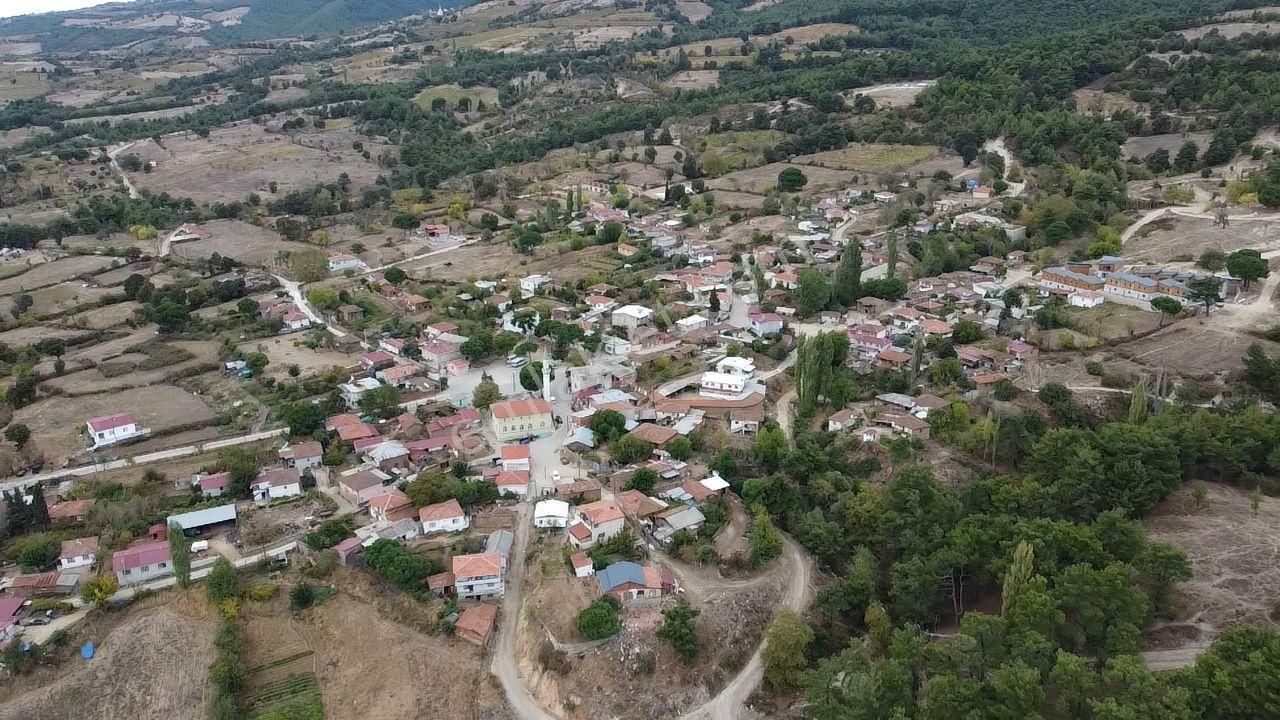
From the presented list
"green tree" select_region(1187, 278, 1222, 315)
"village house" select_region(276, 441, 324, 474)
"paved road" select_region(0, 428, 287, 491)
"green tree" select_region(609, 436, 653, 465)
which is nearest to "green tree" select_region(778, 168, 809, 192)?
"green tree" select_region(1187, 278, 1222, 315)


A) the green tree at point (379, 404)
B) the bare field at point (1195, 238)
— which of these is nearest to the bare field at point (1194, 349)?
the bare field at point (1195, 238)

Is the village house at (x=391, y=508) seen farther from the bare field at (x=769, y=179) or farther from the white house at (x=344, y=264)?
the bare field at (x=769, y=179)

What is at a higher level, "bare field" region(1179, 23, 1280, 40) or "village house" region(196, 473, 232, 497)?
"bare field" region(1179, 23, 1280, 40)

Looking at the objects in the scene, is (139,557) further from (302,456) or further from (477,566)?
(477,566)

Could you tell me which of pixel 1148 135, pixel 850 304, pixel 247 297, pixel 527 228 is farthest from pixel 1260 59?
pixel 247 297

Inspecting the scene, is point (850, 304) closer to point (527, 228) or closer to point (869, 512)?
point (869, 512)

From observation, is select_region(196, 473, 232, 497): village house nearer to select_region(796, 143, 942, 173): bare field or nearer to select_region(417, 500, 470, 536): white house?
select_region(417, 500, 470, 536): white house

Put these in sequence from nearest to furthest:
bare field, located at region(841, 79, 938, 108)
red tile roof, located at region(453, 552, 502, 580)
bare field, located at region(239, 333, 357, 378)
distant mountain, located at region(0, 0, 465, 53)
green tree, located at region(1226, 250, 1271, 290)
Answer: red tile roof, located at region(453, 552, 502, 580), green tree, located at region(1226, 250, 1271, 290), bare field, located at region(239, 333, 357, 378), bare field, located at region(841, 79, 938, 108), distant mountain, located at region(0, 0, 465, 53)
